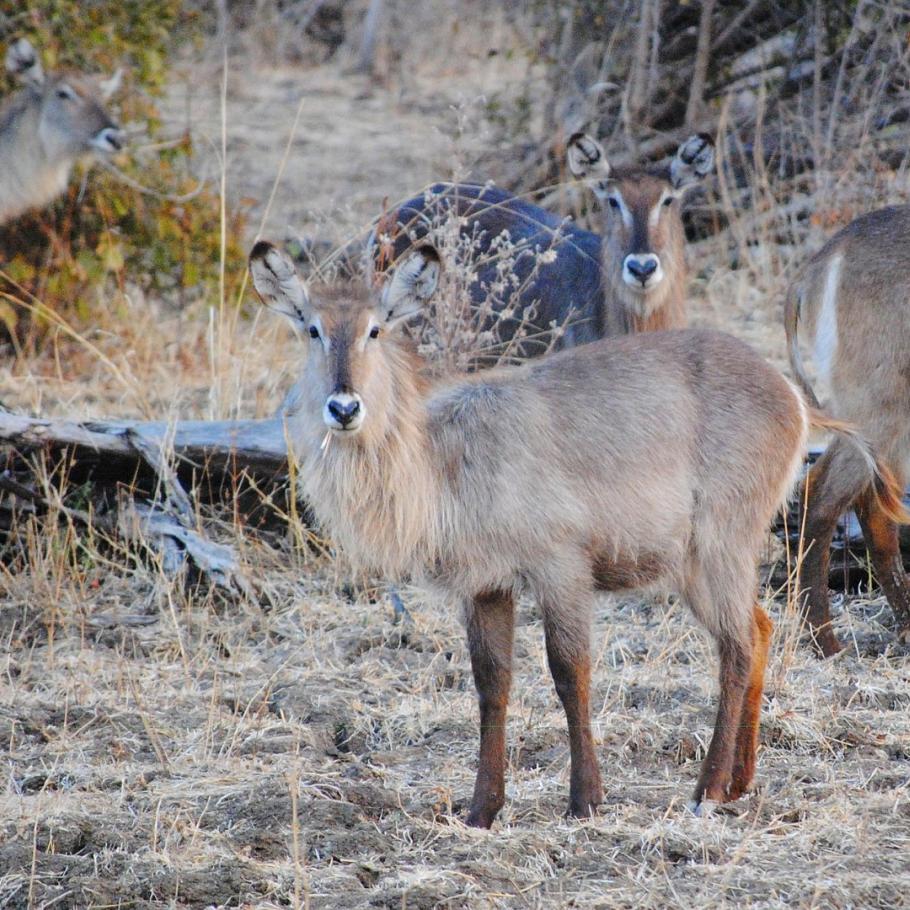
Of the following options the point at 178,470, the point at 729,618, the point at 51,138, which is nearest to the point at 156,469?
the point at 178,470

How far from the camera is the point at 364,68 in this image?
13.2 meters

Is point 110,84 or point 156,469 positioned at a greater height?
point 110,84

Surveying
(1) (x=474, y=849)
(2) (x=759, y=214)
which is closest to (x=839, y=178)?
(2) (x=759, y=214)

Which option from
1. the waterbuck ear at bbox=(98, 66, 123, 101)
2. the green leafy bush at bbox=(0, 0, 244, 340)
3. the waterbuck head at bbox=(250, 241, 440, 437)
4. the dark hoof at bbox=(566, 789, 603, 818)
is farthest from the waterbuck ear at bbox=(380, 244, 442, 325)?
the waterbuck ear at bbox=(98, 66, 123, 101)

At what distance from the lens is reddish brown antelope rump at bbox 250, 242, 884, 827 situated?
11.8 feet

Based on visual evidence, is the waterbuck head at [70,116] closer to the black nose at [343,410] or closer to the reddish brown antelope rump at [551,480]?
the reddish brown antelope rump at [551,480]

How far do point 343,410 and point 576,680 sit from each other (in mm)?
891

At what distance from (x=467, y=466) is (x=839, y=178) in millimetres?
4550

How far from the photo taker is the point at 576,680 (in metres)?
3.60

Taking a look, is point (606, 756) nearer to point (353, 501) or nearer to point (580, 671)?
point (580, 671)

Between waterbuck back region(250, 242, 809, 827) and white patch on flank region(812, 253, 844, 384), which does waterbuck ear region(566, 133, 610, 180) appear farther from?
waterbuck back region(250, 242, 809, 827)

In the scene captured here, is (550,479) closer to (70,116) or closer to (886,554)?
(886,554)

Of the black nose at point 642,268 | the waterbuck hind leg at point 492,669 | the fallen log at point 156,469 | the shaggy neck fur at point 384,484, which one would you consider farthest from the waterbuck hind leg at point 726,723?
the black nose at point 642,268

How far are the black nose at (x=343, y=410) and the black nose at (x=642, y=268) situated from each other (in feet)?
7.76
